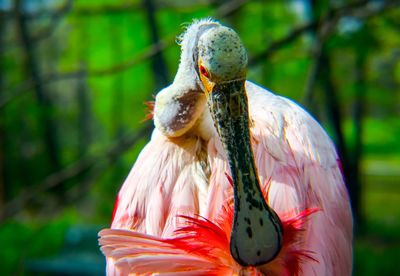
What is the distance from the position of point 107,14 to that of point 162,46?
188 inches

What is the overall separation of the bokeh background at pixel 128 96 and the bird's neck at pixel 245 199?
76.7 inches

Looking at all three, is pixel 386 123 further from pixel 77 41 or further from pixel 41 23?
pixel 41 23

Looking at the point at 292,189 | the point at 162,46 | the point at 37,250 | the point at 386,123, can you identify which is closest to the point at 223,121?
the point at 292,189

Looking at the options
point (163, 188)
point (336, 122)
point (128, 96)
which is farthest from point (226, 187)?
point (128, 96)

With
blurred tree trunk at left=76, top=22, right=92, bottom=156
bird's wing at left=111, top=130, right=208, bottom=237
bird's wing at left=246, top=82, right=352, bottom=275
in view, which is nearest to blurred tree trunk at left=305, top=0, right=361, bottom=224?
bird's wing at left=246, top=82, right=352, bottom=275

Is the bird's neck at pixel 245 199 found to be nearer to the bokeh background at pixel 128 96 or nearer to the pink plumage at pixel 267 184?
the pink plumage at pixel 267 184

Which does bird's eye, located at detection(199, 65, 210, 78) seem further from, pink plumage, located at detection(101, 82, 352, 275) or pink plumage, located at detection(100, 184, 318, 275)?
pink plumage, located at detection(100, 184, 318, 275)

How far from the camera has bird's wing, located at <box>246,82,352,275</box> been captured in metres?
1.80

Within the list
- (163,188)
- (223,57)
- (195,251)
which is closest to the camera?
(223,57)

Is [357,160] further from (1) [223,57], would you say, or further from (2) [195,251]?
(1) [223,57]

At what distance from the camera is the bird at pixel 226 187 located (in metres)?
1.66

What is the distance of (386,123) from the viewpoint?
712 cm

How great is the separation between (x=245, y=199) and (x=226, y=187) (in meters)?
0.18

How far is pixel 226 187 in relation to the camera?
183 centimetres
